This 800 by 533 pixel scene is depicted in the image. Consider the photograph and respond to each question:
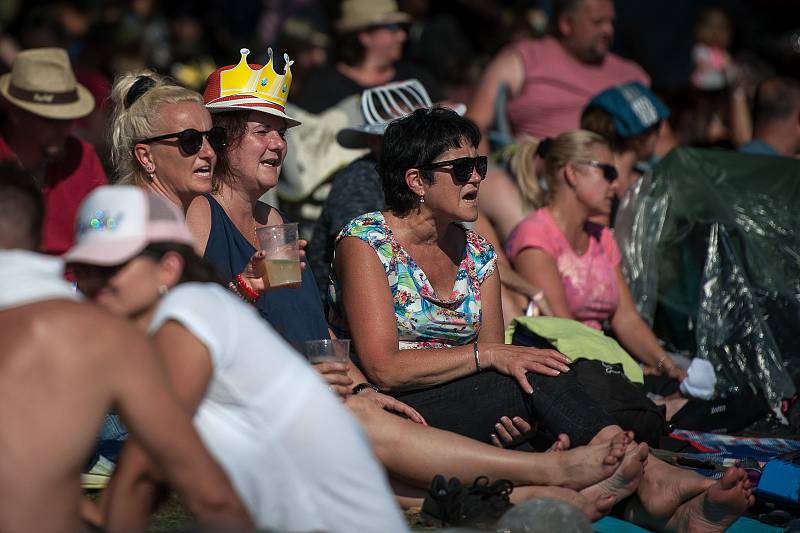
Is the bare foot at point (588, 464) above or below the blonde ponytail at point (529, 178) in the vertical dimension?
below

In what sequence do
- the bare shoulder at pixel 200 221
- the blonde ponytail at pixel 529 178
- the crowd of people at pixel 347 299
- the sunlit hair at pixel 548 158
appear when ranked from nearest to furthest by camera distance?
1. the crowd of people at pixel 347 299
2. the bare shoulder at pixel 200 221
3. the sunlit hair at pixel 548 158
4. the blonde ponytail at pixel 529 178

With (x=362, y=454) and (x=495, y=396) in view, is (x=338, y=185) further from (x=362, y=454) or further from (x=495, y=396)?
(x=362, y=454)

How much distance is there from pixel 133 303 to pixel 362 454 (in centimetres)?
67

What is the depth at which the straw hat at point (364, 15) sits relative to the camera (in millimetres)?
7160

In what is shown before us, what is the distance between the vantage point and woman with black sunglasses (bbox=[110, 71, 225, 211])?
14.4 feet

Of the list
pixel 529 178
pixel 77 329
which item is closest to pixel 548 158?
pixel 529 178

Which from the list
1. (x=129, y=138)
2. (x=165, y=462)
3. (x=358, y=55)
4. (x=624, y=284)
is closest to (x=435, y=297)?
(x=129, y=138)

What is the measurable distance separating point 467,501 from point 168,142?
178 cm

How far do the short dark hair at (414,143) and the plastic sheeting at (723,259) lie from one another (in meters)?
1.93

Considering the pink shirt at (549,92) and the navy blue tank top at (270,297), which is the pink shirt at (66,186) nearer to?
the navy blue tank top at (270,297)

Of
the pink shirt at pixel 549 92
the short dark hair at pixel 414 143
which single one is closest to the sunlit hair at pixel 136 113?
the short dark hair at pixel 414 143

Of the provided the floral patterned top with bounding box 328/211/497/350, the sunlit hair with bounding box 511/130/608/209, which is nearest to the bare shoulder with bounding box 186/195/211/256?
the floral patterned top with bounding box 328/211/497/350

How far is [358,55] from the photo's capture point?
7242mm

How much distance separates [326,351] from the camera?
3836 mm
